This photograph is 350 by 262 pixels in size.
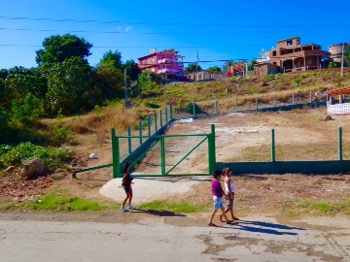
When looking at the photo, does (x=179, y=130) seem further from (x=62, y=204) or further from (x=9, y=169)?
(x=62, y=204)

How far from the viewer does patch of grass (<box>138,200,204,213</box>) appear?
8.77 metres

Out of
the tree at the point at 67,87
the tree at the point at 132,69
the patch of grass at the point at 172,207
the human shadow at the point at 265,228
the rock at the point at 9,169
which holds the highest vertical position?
the tree at the point at 132,69

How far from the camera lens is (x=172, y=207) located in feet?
29.4

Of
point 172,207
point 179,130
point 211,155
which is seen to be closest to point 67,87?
point 179,130

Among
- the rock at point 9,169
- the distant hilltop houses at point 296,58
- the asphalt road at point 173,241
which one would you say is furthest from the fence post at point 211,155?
the distant hilltop houses at point 296,58

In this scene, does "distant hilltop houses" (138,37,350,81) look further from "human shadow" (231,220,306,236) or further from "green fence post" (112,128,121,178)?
Result: "human shadow" (231,220,306,236)

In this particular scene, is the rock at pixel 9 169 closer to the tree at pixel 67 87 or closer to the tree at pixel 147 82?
the tree at pixel 67 87

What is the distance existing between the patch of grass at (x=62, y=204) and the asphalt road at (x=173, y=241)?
976 mm

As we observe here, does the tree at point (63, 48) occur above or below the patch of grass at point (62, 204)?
above

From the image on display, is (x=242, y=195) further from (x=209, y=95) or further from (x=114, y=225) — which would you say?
(x=209, y=95)

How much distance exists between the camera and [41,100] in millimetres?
33344

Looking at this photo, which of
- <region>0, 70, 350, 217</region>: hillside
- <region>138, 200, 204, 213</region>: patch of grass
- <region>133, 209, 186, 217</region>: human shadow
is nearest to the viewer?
<region>133, 209, 186, 217</region>: human shadow

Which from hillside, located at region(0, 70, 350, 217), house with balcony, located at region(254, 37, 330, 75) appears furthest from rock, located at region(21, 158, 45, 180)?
house with balcony, located at region(254, 37, 330, 75)

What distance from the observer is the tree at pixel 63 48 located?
53844 millimetres
